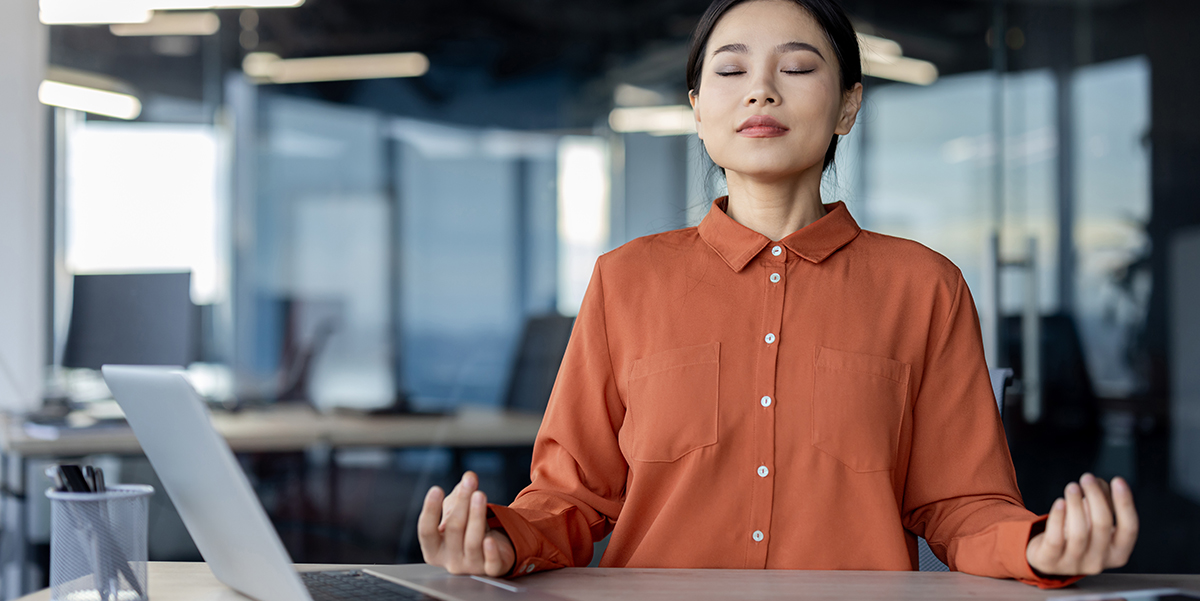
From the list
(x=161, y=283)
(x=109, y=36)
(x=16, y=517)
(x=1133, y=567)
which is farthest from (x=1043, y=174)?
(x=16, y=517)

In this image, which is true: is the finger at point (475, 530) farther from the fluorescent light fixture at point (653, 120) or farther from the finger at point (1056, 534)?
the fluorescent light fixture at point (653, 120)

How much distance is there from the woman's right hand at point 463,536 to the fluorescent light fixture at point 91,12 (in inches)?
137

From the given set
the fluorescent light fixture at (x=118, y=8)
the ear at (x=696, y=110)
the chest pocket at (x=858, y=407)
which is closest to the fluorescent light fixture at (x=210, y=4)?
the fluorescent light fixture at (x=118, y=8)

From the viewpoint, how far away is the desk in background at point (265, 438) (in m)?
2.84

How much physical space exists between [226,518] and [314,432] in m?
2.86

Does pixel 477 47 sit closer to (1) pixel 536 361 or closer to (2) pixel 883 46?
(1) pixel 536 361

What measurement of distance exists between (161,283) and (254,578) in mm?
3053

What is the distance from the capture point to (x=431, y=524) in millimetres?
873

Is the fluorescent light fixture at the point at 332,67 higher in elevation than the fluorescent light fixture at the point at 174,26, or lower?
lower

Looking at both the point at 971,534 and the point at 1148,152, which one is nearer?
the point at 971,534

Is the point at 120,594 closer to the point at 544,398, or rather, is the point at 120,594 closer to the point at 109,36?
the point at 544,398

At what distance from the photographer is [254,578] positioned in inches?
33.4

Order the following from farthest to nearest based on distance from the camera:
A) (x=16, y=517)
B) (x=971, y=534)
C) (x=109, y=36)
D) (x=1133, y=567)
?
1. (x=109, y=36)
2. (x=1133, y=567)
3. (x=16, y=517)
4. (x=971, y=534)

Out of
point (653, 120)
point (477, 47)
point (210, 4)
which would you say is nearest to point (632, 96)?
point (653, 120)
